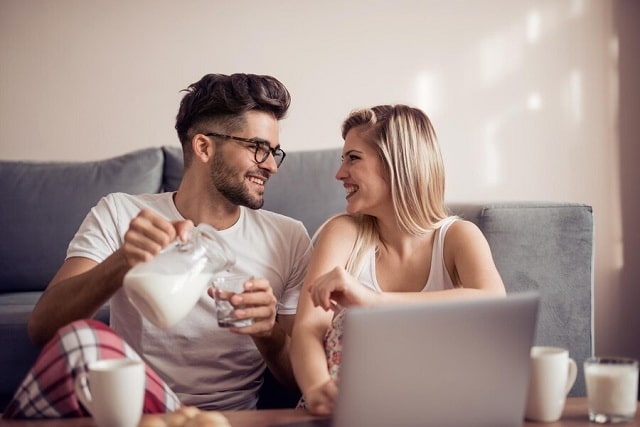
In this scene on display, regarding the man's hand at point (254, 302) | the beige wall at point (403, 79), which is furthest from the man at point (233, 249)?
the beige wall at point (403, 79)

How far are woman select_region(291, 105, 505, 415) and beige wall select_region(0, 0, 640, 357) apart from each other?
1228 mm

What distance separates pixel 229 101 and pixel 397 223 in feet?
1.78

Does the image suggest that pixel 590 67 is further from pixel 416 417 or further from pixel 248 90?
pixel 416 417

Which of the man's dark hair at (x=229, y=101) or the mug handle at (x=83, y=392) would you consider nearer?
the mug handle at (x=83, y=392)

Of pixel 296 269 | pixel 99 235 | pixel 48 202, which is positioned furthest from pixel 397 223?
pixel 48 202

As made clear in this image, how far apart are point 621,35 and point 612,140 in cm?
42

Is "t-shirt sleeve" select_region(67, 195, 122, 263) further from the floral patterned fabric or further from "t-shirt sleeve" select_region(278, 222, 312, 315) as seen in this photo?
the floral patterned fabric

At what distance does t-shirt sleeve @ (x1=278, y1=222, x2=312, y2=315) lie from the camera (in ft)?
6.26

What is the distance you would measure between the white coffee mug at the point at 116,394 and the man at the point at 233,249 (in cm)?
32

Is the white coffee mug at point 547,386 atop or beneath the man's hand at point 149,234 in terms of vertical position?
beneath

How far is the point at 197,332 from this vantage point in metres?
1.79

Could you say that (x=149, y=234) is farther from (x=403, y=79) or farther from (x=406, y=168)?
(x=403, y=79)

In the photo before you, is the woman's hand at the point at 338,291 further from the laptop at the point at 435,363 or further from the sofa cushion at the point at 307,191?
the sofa cushion at the point at 307,191

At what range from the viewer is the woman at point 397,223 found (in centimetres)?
170
